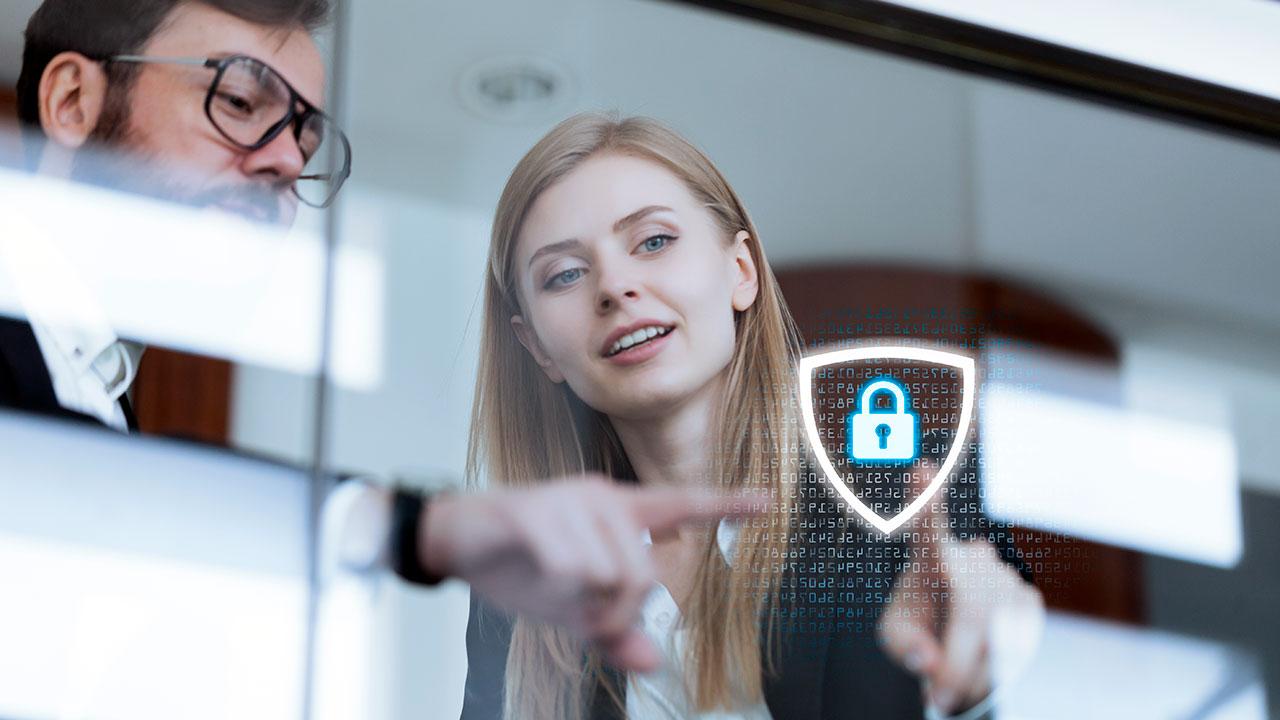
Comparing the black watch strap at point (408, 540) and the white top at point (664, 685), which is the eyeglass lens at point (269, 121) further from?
the white top at point (664, 685)

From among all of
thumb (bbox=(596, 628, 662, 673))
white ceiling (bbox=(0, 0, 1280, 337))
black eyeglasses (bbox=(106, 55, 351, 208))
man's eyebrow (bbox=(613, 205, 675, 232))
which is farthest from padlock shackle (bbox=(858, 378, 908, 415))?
black eyeglasses (bbox=(106, 55, 351, 208))

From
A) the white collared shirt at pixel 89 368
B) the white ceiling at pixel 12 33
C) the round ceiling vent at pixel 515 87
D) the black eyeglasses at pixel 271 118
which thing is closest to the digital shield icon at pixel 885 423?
the round ceiling vent at pixel 515 87

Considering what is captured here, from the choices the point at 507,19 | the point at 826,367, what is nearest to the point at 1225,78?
the point at 826,367

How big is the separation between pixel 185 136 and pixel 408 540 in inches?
14.9

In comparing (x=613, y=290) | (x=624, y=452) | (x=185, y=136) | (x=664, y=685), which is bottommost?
(x=664, y=685)

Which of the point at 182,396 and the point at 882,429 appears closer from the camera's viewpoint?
the point at 182,396

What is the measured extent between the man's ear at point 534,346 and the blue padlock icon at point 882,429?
0.85 ft

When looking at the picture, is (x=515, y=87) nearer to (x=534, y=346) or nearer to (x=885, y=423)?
(x=534, y=346)

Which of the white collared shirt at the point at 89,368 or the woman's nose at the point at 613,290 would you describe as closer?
the white collared shirt at the point at 89,368

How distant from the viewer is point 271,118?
1186mm

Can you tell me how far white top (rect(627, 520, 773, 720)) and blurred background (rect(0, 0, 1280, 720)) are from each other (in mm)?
141

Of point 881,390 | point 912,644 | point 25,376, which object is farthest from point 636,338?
point 25,376

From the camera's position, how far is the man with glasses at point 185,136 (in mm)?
1081

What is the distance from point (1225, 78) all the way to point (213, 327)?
1.03 meters
